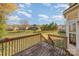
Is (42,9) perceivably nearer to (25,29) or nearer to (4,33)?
(25,29)

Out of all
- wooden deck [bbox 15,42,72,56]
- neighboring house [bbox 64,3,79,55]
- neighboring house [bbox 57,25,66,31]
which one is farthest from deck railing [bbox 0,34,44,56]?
neighboring house [bbox 64,3,79,55]

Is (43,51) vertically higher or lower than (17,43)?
lower

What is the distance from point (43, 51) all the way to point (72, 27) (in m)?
0.52

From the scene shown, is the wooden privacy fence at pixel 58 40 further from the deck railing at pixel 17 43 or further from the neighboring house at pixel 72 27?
the deck railing at pixel 17 43

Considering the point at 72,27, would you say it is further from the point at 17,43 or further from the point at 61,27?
the point at 17,43

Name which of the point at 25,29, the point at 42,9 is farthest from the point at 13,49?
the point at 42,9

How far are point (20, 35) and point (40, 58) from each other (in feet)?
1.38

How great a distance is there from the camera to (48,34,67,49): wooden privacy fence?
9.18 feet

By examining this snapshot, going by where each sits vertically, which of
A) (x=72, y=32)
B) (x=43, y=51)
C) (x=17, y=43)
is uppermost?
(x=72, y=32)

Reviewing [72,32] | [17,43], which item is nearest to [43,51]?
[17,43]

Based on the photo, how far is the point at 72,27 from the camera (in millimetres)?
2805

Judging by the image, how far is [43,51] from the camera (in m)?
2.83

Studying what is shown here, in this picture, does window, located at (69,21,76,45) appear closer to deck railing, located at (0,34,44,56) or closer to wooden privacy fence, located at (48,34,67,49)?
wooden privacy fence, located at (48,34,67,49)

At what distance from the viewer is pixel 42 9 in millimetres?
2807
